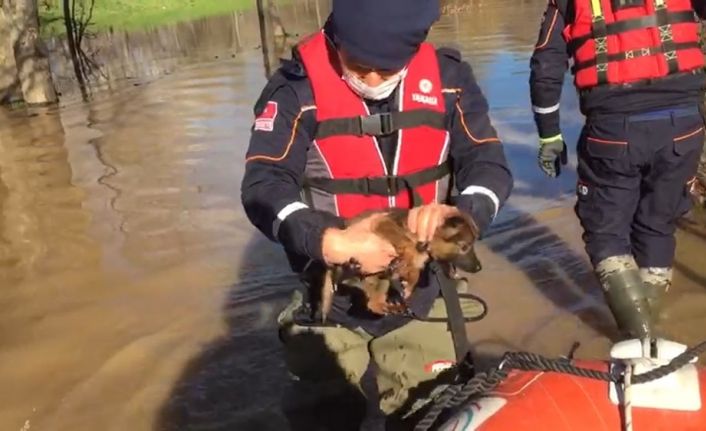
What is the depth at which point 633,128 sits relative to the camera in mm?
3879

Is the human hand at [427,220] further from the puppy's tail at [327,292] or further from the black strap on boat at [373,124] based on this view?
the black strap on boat at [373,124]

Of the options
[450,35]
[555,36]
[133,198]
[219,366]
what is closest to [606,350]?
[555,36]

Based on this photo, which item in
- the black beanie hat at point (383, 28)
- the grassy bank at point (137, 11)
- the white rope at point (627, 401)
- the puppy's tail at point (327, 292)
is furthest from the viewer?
the grassy bank at point (137, 11)

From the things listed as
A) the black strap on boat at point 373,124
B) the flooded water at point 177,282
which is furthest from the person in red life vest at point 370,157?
the flooded water at point 177,282

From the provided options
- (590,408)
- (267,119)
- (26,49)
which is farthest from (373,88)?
(26,49)

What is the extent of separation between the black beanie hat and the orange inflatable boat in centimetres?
101

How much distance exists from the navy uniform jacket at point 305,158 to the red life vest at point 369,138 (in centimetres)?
3

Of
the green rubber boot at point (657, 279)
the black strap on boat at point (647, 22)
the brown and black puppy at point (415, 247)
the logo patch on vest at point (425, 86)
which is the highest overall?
the black strap on boat at point (647, 22)

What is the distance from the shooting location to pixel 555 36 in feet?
13.5

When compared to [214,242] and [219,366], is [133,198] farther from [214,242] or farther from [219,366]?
[219,366]

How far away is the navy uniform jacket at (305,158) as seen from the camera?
2.56 meters

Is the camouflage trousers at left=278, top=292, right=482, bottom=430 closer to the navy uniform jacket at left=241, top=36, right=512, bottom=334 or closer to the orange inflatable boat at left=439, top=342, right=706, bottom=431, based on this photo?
the navy uniform jacket at left=241, top=36, right=512, bottom=334

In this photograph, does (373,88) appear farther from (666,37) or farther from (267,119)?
(666,37)

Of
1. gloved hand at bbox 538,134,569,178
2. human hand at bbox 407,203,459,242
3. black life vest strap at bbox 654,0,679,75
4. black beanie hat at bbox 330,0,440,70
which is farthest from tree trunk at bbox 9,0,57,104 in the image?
human hand at bbox 407,203,459,242
